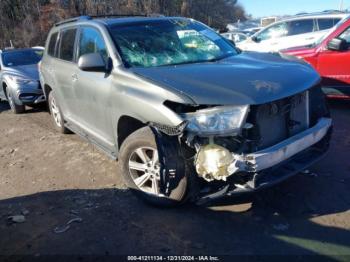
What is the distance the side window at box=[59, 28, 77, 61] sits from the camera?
5.45 meters

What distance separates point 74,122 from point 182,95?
2.75 m

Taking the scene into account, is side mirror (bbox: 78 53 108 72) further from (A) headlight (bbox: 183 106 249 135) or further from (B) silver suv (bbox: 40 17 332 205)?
→ (A) headlight (bbox: 183 106 249 135)

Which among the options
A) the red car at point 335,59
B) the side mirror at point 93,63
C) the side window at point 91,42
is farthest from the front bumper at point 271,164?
the red car at point 335,59

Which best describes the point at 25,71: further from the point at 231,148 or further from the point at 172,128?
the point at 231,148

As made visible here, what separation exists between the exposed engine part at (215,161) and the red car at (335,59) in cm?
434

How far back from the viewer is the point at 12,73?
9.27m

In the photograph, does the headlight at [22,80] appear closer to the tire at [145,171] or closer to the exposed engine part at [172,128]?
the tire at [145,171]

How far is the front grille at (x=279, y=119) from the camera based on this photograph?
3.36m

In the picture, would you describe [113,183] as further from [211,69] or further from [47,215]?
[211,69]

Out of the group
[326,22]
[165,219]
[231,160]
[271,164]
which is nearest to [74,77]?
[165,219]

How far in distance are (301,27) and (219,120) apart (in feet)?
29.0

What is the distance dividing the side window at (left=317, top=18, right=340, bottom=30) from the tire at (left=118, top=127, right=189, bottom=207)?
28.2 feet


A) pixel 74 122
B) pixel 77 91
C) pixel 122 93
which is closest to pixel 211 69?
pixel 122 93

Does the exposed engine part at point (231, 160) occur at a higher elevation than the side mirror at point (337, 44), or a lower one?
lower
